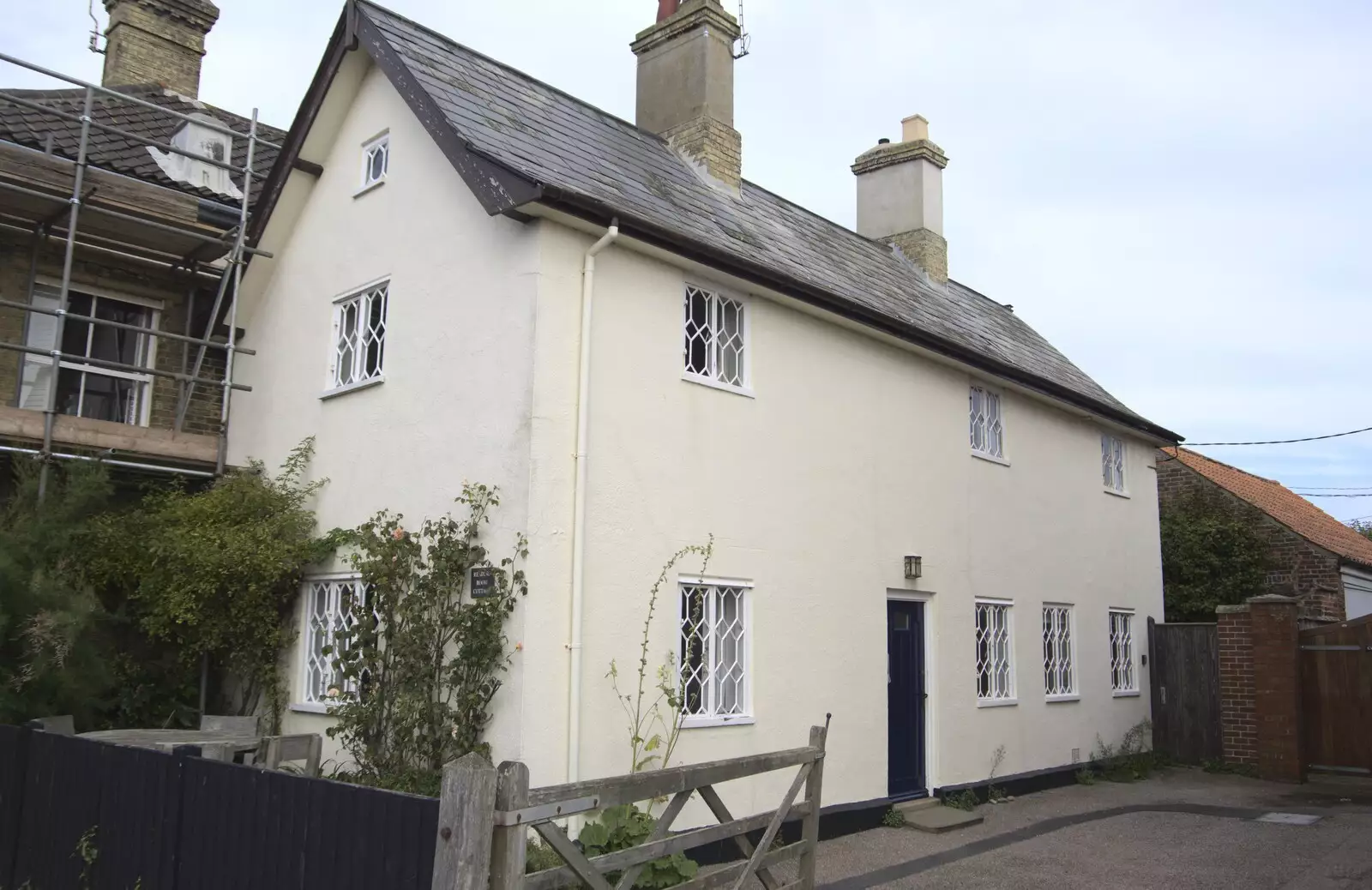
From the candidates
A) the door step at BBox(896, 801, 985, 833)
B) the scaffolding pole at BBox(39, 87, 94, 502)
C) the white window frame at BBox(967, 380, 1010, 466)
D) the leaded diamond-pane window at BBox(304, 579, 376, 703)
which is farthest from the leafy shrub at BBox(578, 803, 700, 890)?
the white window frame at BBox(967, 380, 1010, 466)

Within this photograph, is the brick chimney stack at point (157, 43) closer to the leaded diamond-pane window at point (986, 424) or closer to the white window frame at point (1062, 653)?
the leaded diamond-pane window at point (986, 424)

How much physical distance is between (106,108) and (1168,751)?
16679 millimetres

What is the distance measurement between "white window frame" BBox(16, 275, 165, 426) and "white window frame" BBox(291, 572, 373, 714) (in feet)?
11.0

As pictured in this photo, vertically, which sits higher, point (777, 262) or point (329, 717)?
point (777, 262)

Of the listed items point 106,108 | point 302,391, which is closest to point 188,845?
point 302,391

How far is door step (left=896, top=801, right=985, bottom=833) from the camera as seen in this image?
1070 centimetres

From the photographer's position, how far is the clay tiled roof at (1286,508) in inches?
803

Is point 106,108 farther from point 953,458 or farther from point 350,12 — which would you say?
point 953,458

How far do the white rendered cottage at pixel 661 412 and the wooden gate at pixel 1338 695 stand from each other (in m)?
2.63

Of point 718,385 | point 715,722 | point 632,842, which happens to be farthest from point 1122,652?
point 632,842

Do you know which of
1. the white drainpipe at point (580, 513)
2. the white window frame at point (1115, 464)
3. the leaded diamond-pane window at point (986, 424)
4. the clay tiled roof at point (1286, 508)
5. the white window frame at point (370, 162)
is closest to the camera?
the white drainpipe at point (580, 513)

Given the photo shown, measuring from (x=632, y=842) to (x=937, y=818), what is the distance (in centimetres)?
497

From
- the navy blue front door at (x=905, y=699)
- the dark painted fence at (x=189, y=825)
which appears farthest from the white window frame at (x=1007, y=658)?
the dark painted fence at (x=189, y=825)

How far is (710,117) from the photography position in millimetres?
12953
